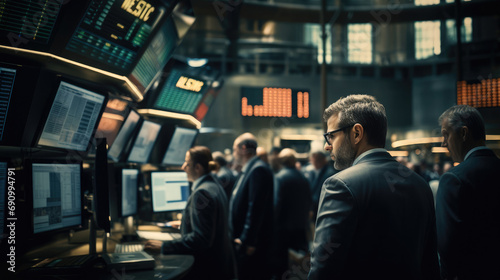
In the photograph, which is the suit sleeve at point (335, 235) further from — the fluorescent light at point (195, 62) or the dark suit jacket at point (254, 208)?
the fluorescent light at point (195, 62)

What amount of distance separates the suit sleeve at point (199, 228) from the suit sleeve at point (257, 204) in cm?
98

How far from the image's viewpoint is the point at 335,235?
1253 millimetres

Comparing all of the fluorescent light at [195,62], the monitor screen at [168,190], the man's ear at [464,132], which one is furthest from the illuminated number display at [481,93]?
the monitor screen at [168,190]

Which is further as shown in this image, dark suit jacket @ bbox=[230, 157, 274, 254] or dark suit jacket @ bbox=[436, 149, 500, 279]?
dark suit jacket @ bbox=[230, 157, 274, 254]

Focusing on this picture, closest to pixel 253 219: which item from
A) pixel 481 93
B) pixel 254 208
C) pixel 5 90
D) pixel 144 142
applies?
pixel 254 208

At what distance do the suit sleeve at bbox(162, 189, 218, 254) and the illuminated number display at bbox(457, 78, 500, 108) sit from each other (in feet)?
9.30

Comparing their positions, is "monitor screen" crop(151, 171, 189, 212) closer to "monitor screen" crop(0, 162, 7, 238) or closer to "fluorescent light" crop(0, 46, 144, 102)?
"fluorescent light" crop(0, 46, 144, 102)

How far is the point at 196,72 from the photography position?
13.2 feet

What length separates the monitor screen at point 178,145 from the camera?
4.16 meters

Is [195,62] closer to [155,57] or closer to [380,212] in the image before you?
[155,57]

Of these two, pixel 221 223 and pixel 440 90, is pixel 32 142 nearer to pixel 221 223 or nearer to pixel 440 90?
pixel 221 223

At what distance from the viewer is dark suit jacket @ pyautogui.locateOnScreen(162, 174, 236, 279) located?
8.07 ft

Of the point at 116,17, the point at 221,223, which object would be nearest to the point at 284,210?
the point at 221,223

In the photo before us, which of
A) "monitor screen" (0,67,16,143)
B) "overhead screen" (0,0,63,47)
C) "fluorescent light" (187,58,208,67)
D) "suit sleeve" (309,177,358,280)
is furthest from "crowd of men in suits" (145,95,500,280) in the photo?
"fluorescent light" (187,58,208,67)
